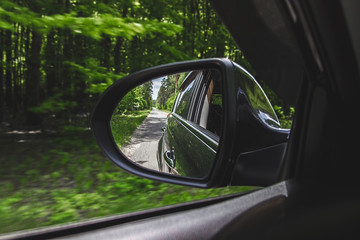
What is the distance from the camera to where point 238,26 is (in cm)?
109

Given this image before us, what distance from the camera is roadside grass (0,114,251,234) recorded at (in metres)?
3.10

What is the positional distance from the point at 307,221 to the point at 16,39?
755 centimetres

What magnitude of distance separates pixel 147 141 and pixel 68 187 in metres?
3.26

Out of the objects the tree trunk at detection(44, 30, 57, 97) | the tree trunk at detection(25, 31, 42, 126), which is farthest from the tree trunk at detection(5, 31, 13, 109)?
the tree trunk at detection(44, 30, 57, 97)

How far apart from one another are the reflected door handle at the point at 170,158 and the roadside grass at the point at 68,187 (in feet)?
0.91

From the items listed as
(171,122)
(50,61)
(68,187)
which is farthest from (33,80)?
(171,122)

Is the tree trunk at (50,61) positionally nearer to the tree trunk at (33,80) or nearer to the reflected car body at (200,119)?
the tree trunk at (33,80)

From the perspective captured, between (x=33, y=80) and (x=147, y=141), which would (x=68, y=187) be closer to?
(x=147, y=141)

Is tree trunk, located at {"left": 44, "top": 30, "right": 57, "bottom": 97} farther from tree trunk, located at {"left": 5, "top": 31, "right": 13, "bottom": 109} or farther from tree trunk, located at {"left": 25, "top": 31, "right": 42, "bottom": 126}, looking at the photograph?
tree trunk, located at {"left": 5, "top": 31, "right": 13, "bottom": 109}

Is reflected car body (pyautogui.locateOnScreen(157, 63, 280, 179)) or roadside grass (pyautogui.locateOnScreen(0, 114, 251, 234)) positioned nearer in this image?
reflected car body (pyautogui.locateOnScreen(157, 63, 280, 179))

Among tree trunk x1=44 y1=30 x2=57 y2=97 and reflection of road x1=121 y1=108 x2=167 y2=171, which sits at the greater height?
tree trunk x1=44 y1=30 x2=57 y2=97

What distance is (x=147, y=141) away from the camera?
1698mm

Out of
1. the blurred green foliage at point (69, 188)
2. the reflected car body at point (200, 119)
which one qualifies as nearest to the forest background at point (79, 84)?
the blurred green foliage at point (69, 188)

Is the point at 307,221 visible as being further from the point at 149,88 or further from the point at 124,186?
the point at 124,186
